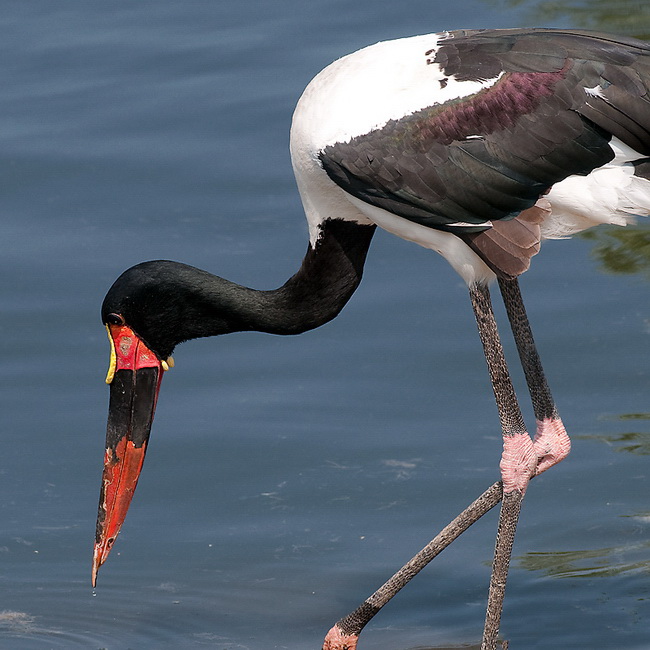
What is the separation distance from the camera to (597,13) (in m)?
11.2

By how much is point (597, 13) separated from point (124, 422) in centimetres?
553

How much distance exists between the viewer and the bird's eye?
21.5 feet

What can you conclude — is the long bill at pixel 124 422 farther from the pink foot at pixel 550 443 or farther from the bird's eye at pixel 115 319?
the pink foot at pixel 550 443

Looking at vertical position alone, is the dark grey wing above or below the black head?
above

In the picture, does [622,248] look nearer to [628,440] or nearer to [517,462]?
[628,440]

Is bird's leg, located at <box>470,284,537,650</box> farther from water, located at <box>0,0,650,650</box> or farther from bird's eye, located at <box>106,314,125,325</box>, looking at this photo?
bird's eye, located at <box>106,314,125,325</box>

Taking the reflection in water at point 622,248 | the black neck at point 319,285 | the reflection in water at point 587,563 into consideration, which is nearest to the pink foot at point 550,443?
the reflection in water at point 587,563

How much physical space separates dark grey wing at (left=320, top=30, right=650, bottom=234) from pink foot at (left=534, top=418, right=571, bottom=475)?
0.97 metres

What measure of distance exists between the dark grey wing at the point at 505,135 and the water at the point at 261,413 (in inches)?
66.5

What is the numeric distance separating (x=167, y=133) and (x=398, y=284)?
192 cm

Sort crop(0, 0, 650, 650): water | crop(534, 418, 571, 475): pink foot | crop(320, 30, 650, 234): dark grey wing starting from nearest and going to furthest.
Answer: crop(320, 30, 650, 234): dark grey wing
crop(534, 418, 571, 475): pink foot
crop(0, 0, 650, 650): water

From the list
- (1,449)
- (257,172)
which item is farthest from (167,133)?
(1,449)

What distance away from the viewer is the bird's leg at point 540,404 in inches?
262

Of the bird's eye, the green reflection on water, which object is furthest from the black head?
the green reflection on water
